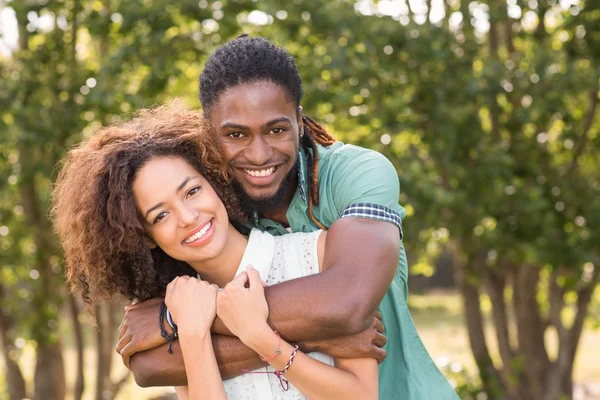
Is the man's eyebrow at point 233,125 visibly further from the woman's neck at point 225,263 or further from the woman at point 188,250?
the woman's neck at point 225,263

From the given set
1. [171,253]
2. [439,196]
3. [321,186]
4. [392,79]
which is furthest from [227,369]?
[392,79]

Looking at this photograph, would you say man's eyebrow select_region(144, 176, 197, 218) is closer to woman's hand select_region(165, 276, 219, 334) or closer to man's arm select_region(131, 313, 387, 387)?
woman's hand select_region(165, 276, 219, 334)

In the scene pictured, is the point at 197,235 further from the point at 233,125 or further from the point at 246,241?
the point at 233,125

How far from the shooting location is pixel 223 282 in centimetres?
260

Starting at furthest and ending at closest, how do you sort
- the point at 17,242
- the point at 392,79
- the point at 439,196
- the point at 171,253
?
the point at 17,242, the point at 392,79, the point at 439,196, the point at 171,253

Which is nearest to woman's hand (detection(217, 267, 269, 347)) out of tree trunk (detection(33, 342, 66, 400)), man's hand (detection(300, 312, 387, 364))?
man's hand (detection(300, 312, 387, 364))

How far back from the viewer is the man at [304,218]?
2271mm

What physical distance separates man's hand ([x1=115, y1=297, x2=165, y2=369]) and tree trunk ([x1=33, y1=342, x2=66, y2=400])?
13.4 ft

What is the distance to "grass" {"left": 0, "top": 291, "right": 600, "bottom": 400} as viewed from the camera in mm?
9284

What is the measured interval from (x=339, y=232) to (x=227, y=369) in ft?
1.69

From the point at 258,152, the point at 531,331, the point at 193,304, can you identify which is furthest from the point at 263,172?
the point at 531,331

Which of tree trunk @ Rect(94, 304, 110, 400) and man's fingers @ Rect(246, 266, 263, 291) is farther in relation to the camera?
tree trunk @ Rect(94, 304, 110, 400)

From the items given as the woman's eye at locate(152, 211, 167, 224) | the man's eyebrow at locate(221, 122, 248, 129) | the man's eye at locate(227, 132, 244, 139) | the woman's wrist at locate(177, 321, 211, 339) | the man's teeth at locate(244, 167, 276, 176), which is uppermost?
the man's eyebrow at locate(221, 122, 248, 129)

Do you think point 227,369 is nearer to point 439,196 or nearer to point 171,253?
point 171,253
